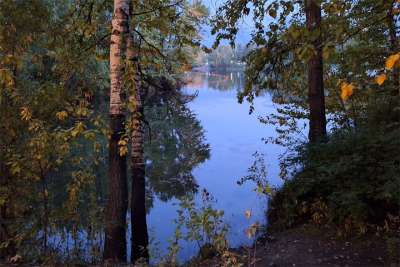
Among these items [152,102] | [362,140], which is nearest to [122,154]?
[362,140]

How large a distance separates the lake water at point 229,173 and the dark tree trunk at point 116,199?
1.44m

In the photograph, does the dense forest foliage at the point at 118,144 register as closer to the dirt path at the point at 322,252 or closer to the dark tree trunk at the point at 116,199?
the dark tree trunk at the point at 116,199

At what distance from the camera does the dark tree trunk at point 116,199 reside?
22.8 ft

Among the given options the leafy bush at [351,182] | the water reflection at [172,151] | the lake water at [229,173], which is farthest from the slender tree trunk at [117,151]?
the leafy bush at [351,182]

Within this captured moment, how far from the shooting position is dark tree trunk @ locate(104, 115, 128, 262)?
6.96 metres

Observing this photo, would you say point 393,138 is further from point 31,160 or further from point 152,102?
point 152,102

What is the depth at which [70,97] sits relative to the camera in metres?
6.50

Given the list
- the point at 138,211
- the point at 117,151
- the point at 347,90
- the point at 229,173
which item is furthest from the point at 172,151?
the point at 347,90

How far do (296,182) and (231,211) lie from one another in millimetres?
5783

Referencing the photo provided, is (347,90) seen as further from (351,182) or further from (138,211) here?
(138,211)

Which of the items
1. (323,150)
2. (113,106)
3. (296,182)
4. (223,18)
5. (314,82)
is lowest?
(296,182)

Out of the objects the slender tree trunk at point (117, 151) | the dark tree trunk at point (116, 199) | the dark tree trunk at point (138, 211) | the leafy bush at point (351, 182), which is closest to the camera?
the slender tree trunk at point (117, 151)

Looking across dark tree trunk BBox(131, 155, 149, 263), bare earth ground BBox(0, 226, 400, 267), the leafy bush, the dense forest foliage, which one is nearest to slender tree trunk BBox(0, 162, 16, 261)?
the dense forest foliage

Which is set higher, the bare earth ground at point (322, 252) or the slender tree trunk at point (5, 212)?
the slender tree trunk at point (5, 212)
